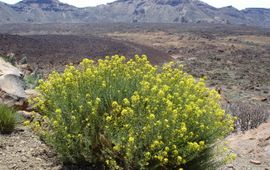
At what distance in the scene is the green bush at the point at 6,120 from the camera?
6352 millimetres

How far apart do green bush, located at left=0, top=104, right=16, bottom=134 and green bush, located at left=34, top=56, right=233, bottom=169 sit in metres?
0.74

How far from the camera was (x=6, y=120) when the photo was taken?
6.38m

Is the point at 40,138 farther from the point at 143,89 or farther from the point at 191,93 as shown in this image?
the point at 191,93

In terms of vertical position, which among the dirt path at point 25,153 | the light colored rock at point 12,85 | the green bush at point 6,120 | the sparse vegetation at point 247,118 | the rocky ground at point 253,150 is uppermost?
the light colored rock at point 12,85

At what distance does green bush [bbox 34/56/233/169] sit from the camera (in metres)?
4.85

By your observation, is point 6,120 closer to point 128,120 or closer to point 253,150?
point 128,120

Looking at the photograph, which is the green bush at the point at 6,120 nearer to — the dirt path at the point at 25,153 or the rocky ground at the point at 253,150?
the dirt path at the point at 25,153

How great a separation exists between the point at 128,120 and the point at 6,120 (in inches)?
89.7

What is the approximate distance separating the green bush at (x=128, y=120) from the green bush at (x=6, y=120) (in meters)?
0.74

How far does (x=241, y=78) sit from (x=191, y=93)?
1995cm

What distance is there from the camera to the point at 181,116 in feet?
17.2

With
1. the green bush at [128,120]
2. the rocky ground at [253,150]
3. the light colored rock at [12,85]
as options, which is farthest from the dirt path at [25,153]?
the rocky ground at [253,150]

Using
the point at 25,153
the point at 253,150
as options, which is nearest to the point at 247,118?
the point at 253,150

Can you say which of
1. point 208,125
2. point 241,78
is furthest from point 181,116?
point 241,78
